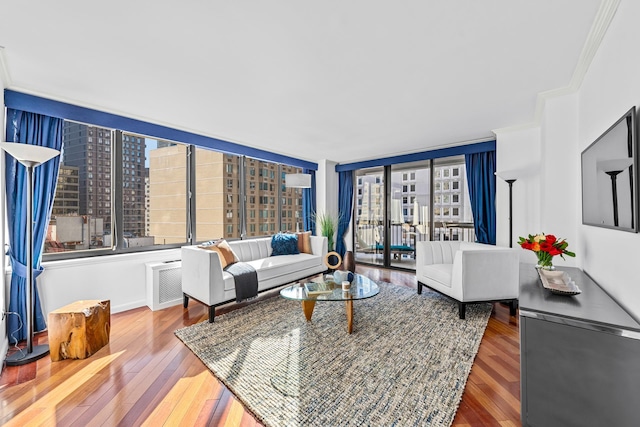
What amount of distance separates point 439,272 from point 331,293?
151 centimetres

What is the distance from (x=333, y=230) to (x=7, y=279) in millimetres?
4570

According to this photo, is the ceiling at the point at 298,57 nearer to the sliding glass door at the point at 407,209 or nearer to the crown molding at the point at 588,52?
the crown molding at the point at 588,52

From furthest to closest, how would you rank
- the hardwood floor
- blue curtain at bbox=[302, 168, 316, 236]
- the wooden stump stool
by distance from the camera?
blue curtain at bbox=[302, 168, 316, 236] < the wooden stump stool < the hardwood floor

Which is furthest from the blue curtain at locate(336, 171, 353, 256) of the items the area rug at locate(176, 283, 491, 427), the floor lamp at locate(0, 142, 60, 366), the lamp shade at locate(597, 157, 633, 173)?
the floor lamp at locate(0, 142, 60, 366)

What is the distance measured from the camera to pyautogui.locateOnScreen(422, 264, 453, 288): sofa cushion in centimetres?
322

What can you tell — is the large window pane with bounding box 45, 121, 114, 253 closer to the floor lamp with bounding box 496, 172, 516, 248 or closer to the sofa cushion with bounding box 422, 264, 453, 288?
the sofa cushion with bounding box 422, 264, 453, 288

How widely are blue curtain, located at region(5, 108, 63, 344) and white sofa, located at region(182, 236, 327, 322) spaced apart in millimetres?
1287

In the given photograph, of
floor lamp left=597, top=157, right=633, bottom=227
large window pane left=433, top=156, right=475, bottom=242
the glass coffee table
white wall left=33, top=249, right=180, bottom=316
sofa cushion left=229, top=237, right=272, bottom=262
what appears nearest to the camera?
floor lamp left=597, top=157, right=633, bottom=227

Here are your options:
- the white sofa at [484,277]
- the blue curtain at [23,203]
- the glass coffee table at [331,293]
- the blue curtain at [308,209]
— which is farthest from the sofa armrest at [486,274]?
the blue curtain at [23,203]

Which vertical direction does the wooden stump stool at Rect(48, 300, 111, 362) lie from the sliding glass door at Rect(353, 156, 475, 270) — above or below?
Answer: below

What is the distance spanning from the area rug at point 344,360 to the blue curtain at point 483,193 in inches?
52.3

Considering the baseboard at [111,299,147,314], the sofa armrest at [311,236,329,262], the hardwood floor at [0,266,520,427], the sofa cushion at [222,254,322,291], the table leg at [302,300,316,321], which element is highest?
the sofa armrest at [311,236,329,262]

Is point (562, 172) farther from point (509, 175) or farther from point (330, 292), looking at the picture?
point (330, 292)

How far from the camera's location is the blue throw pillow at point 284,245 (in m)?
4.34
